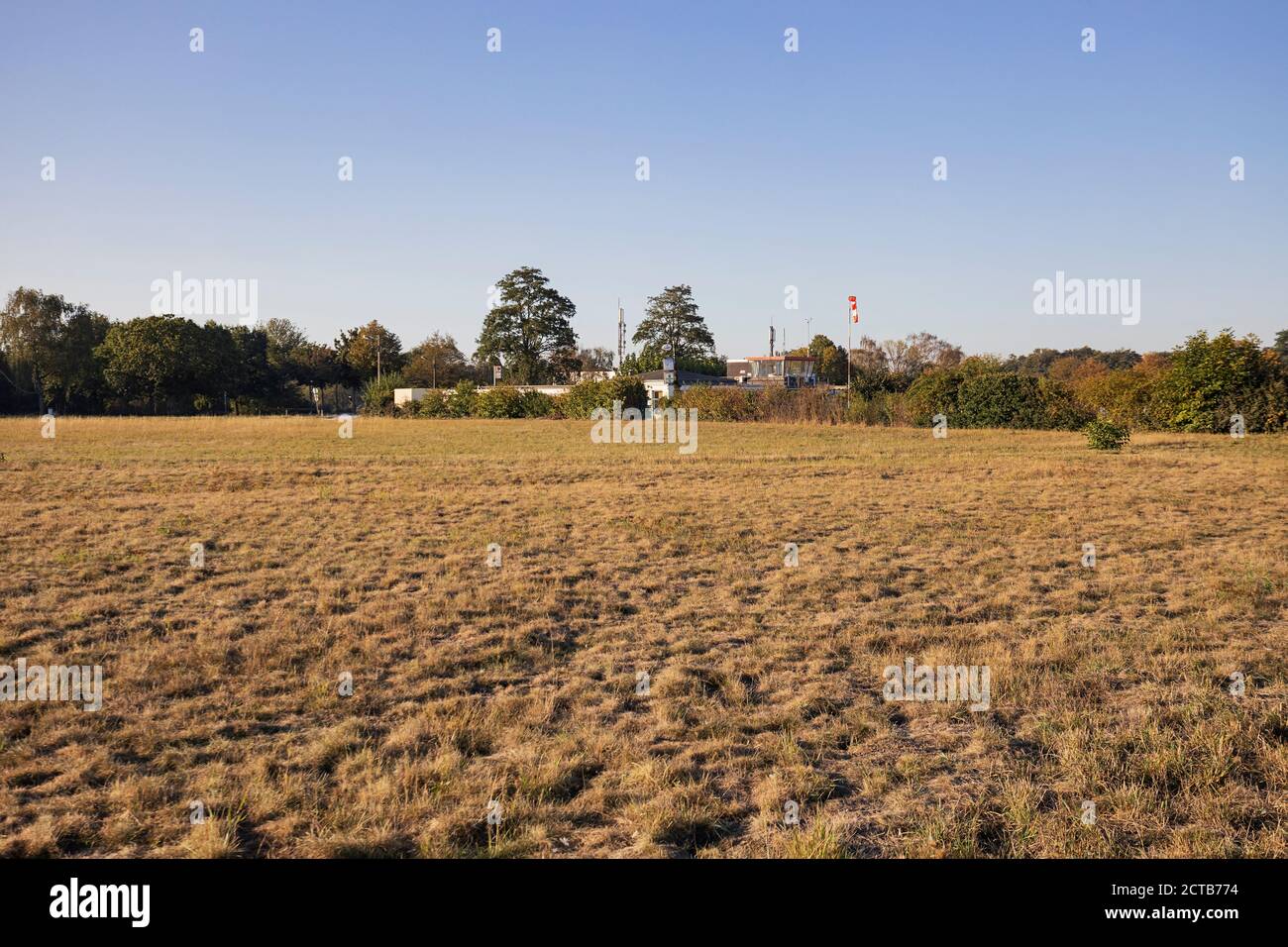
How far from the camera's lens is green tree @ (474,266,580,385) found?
75562 millimetres

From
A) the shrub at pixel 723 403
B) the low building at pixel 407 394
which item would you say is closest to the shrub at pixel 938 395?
the shrub at pixel 723 403

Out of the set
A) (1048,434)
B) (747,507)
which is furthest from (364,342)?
(747,507)

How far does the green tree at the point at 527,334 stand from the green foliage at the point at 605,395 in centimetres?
2774

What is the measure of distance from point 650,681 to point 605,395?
1628 inches

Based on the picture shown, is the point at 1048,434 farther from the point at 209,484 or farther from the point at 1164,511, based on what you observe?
the point at 209,484

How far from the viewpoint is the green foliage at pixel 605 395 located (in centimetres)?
A: 4565

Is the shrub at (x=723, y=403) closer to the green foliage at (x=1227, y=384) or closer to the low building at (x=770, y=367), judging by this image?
the green foliage at (x=1227, y=384)

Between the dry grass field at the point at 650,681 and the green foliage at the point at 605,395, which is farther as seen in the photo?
the green foliage at the point at 605,395

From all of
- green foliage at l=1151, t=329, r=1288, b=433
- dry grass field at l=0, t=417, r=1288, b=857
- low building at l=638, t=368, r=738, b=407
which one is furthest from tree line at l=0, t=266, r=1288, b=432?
dry grass field at l=0, t=417, r=1288, b=857

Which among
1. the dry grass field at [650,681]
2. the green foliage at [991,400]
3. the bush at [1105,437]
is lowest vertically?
the dry grass field at [650,681]

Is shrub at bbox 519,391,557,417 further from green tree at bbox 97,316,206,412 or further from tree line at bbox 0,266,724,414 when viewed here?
green tree at bbox 97,316,206,412

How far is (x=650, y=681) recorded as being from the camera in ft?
17.1

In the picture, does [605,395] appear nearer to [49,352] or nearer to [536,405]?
[536,405]
